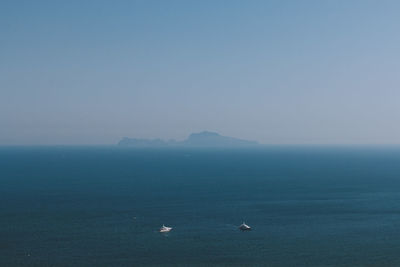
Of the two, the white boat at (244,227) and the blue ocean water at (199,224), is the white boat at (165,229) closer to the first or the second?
the blue ocean water at (199,224)

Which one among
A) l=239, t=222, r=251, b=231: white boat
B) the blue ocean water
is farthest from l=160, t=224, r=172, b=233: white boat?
l=239, t=222, r=251, b=231: white boat

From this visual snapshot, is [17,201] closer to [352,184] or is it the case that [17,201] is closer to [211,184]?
[211,184]

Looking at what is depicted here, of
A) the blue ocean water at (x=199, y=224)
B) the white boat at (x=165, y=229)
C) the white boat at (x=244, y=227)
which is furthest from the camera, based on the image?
the white boat at (x=244, y=227)

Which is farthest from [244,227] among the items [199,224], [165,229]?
[165,229]

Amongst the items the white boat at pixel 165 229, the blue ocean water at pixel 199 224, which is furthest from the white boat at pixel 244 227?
the white boat at pixel 165 229

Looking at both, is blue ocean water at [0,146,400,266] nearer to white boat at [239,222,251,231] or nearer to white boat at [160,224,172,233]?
white boat at [239,222,251,231]

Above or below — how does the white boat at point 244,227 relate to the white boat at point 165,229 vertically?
above

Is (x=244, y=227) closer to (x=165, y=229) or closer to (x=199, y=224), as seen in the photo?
(x=199, y=224)

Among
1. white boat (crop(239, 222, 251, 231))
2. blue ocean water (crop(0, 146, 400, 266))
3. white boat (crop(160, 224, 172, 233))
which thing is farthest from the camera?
white boat (crop(239, 222, 251, 231))

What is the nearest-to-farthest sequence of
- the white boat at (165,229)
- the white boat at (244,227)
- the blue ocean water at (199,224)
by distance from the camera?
1. the blue ocean water at (199,224)
2. the white boat at (165,229)
3. the white boat at (244,227)

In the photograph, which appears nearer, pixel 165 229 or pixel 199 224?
pixel 165 229

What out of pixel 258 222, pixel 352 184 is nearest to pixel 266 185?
pixel 352 184

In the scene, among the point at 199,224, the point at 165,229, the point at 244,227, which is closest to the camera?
the point at 165,229
